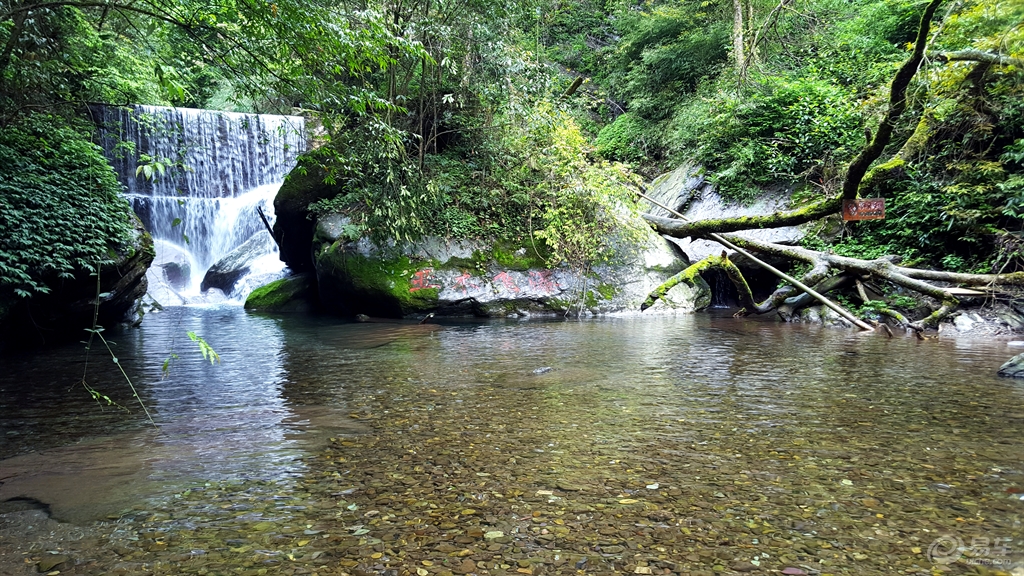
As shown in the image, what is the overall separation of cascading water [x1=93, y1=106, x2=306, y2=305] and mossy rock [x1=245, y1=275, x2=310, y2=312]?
140cm

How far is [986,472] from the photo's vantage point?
2783 millimetres

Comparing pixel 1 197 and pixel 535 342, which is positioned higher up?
pixel 1 197

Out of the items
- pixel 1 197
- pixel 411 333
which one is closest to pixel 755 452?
pixel 411 333

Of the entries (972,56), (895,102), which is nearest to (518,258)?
(895,102)

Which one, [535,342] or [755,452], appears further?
[535,342]

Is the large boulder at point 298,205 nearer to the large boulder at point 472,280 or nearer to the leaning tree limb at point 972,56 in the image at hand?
the large boulder at point 472,280

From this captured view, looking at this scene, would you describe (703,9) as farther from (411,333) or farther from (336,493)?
(336,493)

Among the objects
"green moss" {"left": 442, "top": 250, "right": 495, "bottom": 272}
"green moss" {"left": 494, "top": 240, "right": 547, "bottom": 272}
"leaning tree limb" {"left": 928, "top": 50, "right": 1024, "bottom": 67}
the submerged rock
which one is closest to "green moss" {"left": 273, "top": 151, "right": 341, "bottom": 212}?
"green moss" {"left": 442, "top": 250, "right": 495, "bottom": 272}

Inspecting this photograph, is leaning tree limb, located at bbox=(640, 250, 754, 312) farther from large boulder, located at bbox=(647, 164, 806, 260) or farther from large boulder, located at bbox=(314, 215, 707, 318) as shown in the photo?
large boulder, located at bbox=(647, 164, 806, 260)

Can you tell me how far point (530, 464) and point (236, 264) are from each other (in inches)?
589

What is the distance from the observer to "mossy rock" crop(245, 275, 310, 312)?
44.5 feet

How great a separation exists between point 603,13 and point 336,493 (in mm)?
26039

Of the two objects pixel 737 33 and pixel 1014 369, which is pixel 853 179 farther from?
pixel 737 33

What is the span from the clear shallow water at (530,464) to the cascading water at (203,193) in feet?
32.5
